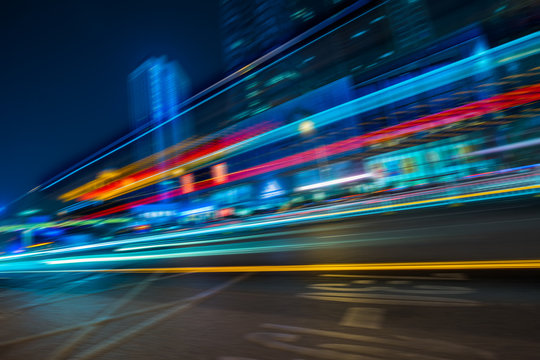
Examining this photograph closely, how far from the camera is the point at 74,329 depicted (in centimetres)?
312

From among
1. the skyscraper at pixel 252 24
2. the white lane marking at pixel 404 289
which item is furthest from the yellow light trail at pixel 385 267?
the skyscraper at pixel 252 24

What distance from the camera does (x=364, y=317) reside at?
2.71 m

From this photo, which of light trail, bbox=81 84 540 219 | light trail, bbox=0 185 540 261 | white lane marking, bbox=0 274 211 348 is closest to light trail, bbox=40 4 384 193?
light trail, bbox=81 84 540 219

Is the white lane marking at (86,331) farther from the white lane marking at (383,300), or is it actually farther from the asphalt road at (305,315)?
the white lane marking at (383,300)

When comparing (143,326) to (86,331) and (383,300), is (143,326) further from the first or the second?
(383,300)

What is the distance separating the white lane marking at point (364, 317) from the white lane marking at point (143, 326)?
69.6 inches

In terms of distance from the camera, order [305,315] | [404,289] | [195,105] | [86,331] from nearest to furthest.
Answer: [305,315]
[86,331]
[404,289]
[195,105]

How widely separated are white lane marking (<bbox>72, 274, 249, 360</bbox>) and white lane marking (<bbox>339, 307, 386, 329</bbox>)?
1.77 metres

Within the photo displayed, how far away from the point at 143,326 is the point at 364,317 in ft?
6.64

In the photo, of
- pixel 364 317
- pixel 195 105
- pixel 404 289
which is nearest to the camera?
pixel 364 317

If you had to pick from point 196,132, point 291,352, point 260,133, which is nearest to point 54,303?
point 291,352

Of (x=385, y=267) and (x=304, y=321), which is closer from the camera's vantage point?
(x=304, y=321)

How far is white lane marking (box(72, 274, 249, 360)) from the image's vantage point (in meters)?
2.46

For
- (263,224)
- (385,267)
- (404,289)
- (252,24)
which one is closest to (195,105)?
(263,224)
